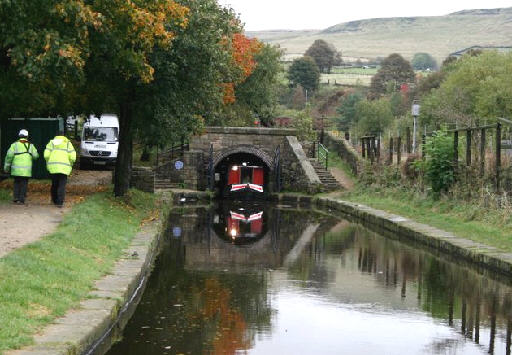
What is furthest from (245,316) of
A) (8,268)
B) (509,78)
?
(509,78)

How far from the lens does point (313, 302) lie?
12.7 metres

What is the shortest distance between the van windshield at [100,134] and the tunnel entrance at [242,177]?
5.74 metres

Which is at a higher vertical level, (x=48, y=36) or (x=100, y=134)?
(x=48, y=36)

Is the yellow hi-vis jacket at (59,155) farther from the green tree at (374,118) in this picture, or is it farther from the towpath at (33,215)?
the green tree at (374,118)

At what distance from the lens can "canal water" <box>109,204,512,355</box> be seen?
396 inches

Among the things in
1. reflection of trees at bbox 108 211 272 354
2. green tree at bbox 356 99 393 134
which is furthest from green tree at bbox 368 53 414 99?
reflection of trees at bbox 108 211 272 354

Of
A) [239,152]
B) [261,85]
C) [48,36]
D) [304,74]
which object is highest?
[304,74]

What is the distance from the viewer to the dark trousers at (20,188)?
2089cm

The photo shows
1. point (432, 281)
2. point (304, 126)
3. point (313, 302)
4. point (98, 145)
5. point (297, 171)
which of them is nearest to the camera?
point (313, 302)

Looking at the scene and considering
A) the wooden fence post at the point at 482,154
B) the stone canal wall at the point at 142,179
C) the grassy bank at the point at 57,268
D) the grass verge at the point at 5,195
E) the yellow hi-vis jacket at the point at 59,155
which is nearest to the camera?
the grassy bank at the point at 57,268

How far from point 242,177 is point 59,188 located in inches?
942

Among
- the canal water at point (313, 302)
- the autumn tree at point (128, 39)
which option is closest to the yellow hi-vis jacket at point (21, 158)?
the autumn tree at point (128, 39)

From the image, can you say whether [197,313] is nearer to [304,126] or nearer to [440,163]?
[440,163]

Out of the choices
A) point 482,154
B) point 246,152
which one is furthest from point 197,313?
point 246,152
